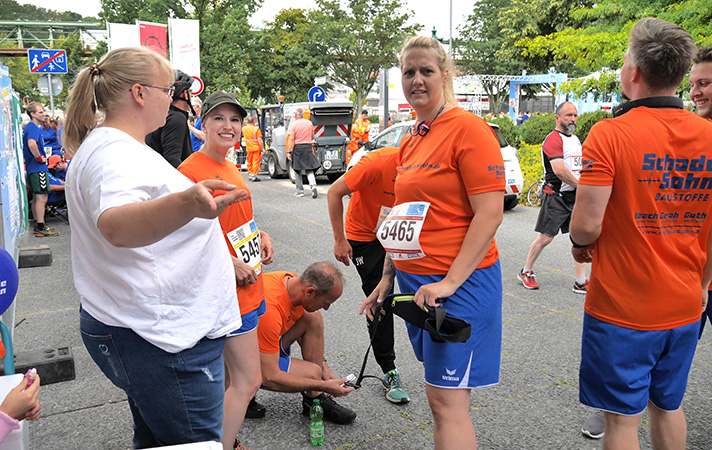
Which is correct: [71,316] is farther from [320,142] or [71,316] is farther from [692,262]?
[320,142]

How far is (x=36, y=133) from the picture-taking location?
351 inches

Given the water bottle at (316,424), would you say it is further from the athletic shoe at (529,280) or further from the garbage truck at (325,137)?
the garbage truck at (325,137)

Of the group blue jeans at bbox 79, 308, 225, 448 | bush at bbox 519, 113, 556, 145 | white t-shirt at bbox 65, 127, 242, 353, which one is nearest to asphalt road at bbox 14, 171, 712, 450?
blue jeans at bbox 79, 308, 225, 448

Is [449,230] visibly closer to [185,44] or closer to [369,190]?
[369,190]

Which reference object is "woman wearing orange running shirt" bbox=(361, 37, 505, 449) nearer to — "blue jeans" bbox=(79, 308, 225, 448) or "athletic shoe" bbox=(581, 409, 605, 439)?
"blue jeans" bbox=(79, 308, 225, 448)

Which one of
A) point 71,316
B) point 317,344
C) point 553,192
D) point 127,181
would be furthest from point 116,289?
point 553,192

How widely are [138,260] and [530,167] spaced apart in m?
13.8

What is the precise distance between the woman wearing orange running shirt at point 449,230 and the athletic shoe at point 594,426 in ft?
3.99

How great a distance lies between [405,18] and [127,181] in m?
44.2

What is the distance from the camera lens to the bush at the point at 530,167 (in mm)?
12719

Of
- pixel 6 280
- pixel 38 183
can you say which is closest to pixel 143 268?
pixel 6 280

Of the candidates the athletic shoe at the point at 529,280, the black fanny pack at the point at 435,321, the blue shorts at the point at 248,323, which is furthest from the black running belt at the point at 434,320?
the athletic shoe at the point at 529,280

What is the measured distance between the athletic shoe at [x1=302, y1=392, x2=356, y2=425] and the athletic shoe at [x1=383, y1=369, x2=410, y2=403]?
0.35 metres

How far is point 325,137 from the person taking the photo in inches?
639
